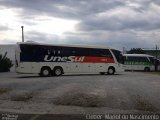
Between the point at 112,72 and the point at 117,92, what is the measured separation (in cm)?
2363

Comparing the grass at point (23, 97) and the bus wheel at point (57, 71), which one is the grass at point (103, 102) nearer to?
the grass at point (23, 97)

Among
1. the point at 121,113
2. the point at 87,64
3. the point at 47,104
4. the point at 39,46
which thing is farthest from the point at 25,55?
the point at 121,113

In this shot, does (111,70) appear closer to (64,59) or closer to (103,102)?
(64,59)

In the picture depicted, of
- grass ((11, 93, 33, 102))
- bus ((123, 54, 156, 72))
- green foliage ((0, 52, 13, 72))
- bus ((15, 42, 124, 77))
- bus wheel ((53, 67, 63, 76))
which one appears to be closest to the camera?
grass ((11, 93, 33, 102))

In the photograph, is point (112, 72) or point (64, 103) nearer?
point (64, 103)

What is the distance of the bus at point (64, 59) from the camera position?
36.8 metres

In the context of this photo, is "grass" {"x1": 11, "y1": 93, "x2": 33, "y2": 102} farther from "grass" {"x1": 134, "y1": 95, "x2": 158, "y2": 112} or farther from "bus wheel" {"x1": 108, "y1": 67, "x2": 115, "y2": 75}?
"bus wheel" {"x1": 108, "y1": 67, "x2": 115, "y2": 75}

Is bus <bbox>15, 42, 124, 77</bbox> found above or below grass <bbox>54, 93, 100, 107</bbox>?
above

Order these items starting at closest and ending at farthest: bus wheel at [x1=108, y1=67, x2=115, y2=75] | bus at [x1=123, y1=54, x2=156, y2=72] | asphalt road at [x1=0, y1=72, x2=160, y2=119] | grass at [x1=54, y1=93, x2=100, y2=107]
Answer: asphalt road at [x1=0, y1=72, x2=160, y2=119]
grass at [x1=54, y1=93, x2=100, y2=107]
bus wheel at [x1=108, y1=67, x2=115, y2=75]
bus at [x1=123, y1=54, x2=156, y2=72]

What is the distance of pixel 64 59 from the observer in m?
38.8

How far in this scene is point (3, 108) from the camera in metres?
15.0

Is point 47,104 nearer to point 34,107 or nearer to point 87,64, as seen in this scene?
point 34,107

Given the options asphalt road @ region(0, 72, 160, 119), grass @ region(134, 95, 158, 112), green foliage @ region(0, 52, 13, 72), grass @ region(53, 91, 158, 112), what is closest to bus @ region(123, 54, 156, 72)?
green foliage @ region(0, 52, 13, 72)

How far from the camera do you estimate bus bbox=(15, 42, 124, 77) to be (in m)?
36.8
